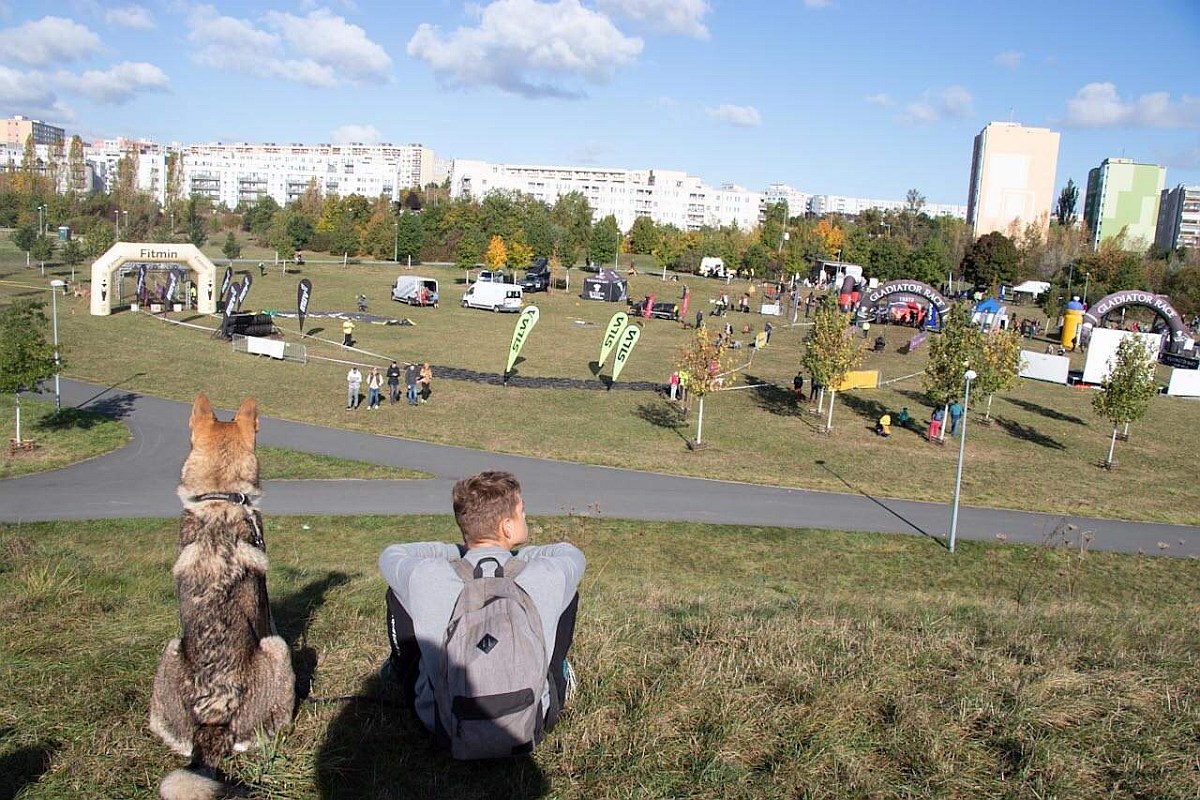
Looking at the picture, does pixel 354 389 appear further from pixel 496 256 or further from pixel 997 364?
pixel 496 256

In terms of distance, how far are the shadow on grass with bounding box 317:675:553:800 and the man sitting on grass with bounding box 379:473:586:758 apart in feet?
0.57

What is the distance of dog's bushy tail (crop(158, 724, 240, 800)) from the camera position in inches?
147

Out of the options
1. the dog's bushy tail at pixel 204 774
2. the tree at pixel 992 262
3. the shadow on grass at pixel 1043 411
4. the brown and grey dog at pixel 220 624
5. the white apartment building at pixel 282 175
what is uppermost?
the white apartment building at pixel 282 175

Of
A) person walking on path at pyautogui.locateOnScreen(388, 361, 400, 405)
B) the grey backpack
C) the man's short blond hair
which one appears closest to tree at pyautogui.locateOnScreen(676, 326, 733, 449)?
person walking on path at pyautogui.locateOnScreen(388, 361, 400, 405)

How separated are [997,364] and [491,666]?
99.3 ft

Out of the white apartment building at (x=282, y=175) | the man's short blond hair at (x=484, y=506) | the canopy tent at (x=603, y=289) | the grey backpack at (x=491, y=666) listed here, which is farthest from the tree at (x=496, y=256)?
the white apartment building at (x=282, y=175)

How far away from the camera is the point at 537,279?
217 ft

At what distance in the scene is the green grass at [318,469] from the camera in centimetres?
2070

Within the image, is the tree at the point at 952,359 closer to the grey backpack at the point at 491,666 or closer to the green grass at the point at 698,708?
the green grass at the point at 698,708

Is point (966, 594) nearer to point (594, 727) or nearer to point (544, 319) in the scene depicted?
point (594, 727)

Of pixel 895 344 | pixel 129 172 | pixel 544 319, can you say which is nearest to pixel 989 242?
pixel 895 344

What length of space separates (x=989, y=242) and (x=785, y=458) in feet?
247

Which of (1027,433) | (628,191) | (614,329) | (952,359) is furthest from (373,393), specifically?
(628,191)

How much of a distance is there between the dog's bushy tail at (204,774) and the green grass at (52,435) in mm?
19195
